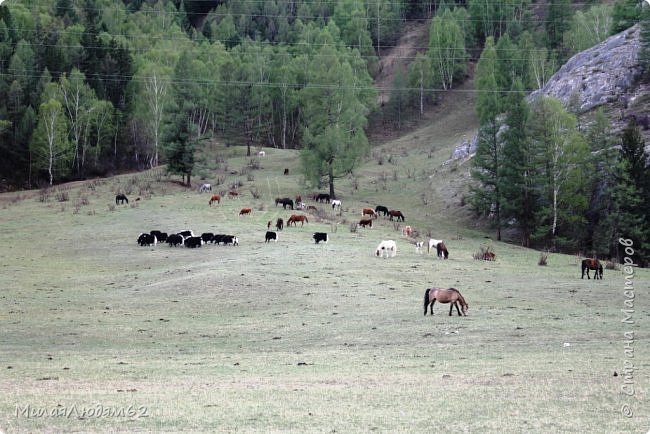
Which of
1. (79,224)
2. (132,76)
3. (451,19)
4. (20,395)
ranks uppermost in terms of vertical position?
(451,19)

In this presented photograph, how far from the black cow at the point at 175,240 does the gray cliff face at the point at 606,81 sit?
1591 inches

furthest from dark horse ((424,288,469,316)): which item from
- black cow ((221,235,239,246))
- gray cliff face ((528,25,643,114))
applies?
gray cliff face ((528,25,643,114))

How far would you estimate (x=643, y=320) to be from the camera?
25.0 metres

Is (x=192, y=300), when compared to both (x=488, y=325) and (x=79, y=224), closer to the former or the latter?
(x=488, y=325)

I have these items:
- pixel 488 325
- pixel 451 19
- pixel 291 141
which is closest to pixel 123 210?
pixel 488 325

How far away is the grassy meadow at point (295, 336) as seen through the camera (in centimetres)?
1398

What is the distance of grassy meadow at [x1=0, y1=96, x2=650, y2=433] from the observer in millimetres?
13984

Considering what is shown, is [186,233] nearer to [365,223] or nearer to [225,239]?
[225,239]

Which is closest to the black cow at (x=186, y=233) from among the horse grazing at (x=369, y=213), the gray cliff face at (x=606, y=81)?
the horse grazing at (x=369, y=213)

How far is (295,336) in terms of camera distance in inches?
954

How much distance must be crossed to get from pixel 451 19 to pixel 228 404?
118 metres

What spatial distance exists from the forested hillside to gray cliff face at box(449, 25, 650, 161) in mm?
3874

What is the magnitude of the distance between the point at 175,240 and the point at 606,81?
5064cm

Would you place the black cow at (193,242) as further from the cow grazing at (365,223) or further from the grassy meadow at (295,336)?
the cow grazing at (365,223)
